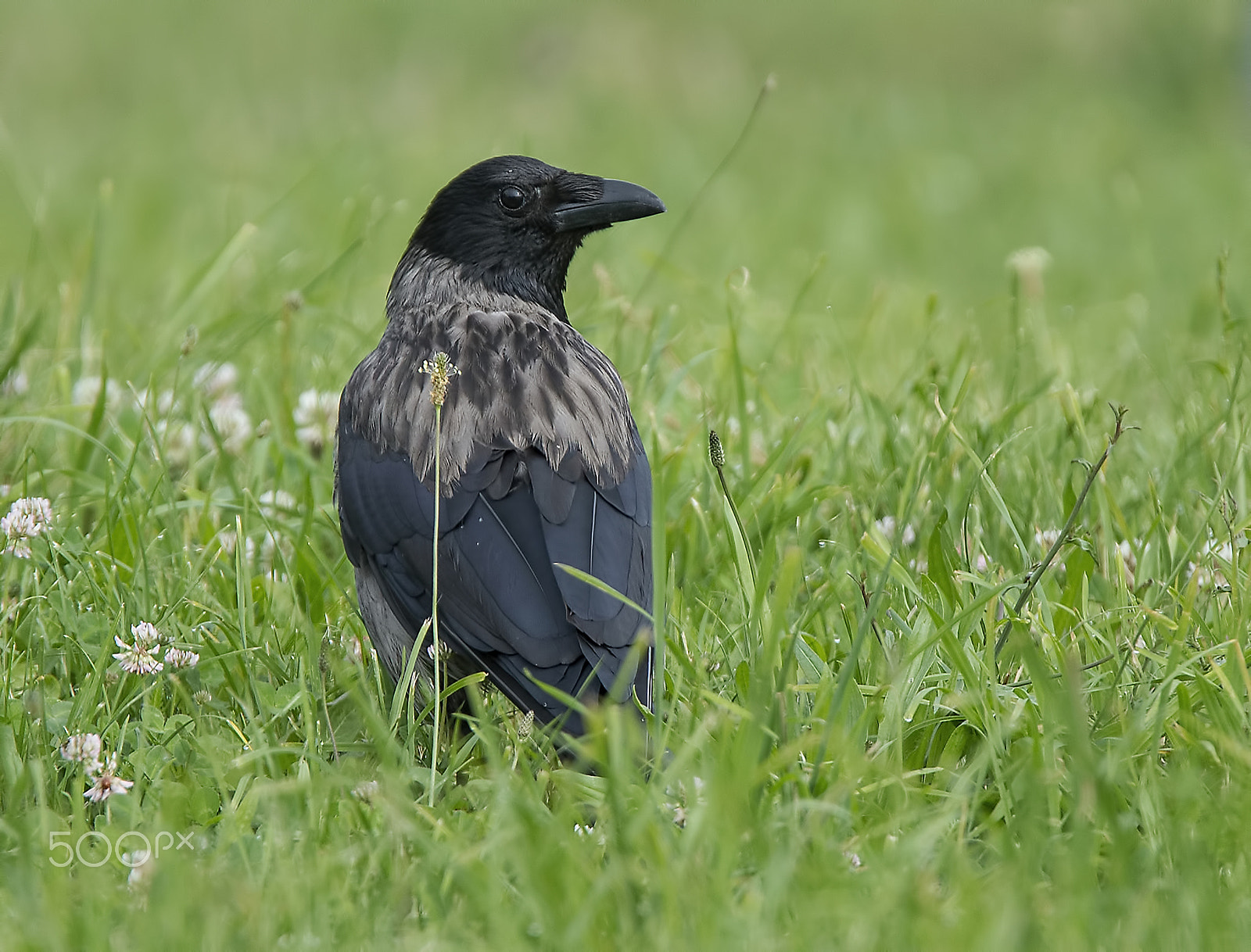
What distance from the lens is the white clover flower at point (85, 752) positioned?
2.82 m

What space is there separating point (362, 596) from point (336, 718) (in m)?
0.38

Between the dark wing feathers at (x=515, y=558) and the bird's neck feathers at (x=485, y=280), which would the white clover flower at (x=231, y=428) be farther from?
the dark wing feathers at (x=515, y=558)

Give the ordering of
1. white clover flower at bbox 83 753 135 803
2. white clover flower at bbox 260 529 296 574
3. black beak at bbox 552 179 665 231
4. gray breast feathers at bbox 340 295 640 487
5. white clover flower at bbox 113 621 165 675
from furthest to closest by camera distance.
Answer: black beak at bbox 552 179 665 231 < white clover flower at bbox 260 529 296 574 < gray breast feathers at bbox 340 295 640 487 < white clover flower at bbox 113 621 165 675 < white clover flower at bbox 83 753 135 803

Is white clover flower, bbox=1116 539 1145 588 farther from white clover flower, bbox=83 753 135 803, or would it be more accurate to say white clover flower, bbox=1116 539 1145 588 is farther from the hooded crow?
white clover flower, bbox=83 753 135 803

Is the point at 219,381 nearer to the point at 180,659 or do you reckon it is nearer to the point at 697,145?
the point at 180,659

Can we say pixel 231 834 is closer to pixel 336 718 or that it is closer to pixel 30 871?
pixel 30 871

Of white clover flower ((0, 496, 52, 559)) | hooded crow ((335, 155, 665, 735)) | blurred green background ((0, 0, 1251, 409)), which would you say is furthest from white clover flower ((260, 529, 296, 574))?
blurred green background ((0, 0, 1251, 409))

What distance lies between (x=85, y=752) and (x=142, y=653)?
1.22ft

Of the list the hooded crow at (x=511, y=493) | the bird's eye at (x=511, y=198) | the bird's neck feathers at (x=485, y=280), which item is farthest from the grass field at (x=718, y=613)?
the bird's eye at (x=511, y=198)

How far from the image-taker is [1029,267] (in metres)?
5.54

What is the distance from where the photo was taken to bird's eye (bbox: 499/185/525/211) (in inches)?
170

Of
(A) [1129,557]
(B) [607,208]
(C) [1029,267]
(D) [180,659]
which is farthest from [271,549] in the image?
(C) [1029,267]

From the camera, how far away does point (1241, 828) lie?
231 centimetres

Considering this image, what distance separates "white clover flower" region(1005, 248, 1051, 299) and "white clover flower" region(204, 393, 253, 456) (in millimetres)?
2421
